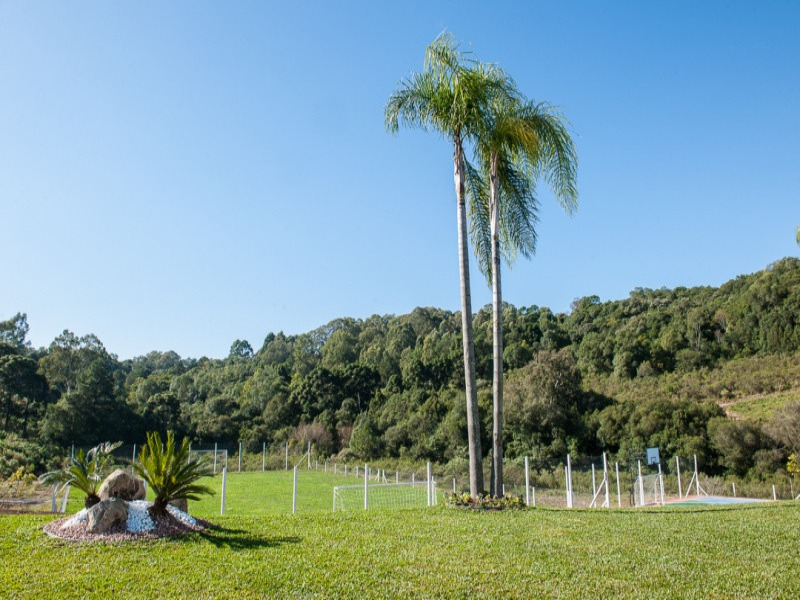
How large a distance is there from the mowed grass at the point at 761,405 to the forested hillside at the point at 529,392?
1.32 meters

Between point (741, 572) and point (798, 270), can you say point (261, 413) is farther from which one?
point (741, 572)

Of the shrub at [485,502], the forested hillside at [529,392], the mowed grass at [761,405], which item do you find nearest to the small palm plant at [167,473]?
the shrub at [485,502]

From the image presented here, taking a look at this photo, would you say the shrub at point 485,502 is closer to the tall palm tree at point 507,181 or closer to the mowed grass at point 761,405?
the tall palm tree at point 507,181

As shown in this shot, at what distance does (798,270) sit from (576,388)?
20.7 metres

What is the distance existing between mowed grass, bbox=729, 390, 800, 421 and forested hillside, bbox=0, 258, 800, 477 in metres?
1.32

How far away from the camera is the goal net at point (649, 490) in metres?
19.2

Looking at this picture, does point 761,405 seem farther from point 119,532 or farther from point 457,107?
point 119,532

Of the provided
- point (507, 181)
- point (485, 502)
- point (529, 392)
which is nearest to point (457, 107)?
point (507, 181)

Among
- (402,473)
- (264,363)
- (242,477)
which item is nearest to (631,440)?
(402,473)

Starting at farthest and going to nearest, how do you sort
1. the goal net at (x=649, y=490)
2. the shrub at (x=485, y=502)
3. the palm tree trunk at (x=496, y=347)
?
the goal net at (x=649, y=490) < the palm tree trunk at (x=496, y=347) < the shrub at (x=485, y=502)

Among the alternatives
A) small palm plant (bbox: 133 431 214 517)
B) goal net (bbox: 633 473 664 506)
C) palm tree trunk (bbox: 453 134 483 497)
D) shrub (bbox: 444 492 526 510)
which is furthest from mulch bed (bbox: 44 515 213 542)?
goal net (bbox: 633 473 664 506)

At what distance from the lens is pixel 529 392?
37.9m

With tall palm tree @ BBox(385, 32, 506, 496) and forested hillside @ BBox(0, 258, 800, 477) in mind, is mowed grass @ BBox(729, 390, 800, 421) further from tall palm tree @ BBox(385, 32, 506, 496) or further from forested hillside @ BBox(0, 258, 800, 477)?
tall palm tree @ BBox(385, 32, 506, 496)

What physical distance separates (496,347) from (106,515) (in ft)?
25.7
